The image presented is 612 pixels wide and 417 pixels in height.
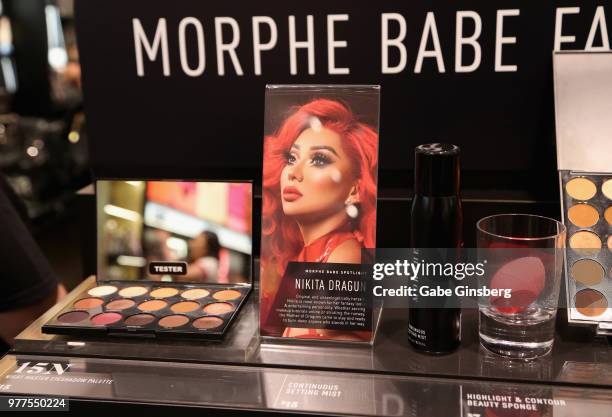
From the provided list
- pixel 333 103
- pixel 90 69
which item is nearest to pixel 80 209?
pixel 90 69

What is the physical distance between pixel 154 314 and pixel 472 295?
0.45 m

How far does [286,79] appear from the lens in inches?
42.8

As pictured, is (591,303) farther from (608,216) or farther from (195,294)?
(195,294)

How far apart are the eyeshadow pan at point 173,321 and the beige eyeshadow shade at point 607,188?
612 millimetres

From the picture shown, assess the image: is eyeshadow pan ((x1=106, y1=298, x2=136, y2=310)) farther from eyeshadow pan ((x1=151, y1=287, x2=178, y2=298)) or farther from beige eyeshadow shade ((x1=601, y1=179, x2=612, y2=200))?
beige eyeshadow shade ((x1=601, y1=179, x2=612, y2=200))

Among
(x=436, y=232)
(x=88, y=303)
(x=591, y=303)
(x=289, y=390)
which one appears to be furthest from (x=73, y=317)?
(x=591, y=303)

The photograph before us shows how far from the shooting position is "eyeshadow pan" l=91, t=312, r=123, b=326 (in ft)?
3.15

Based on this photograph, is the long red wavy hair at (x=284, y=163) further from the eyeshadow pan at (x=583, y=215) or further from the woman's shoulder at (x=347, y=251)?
the eyeshadow pan at (x=583, y=215)

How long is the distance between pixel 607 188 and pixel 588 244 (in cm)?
9

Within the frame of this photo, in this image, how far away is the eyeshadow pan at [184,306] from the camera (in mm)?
989

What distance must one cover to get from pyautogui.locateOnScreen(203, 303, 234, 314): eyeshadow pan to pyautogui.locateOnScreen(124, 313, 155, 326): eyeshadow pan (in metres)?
0.08

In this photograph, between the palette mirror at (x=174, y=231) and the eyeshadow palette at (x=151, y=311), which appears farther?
the palette mirror at (x=174, y=231)

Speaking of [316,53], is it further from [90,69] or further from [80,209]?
[80,209]

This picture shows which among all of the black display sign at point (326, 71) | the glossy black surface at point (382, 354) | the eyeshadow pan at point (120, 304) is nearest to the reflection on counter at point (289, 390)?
the glossy black surface at point (382, 354)
